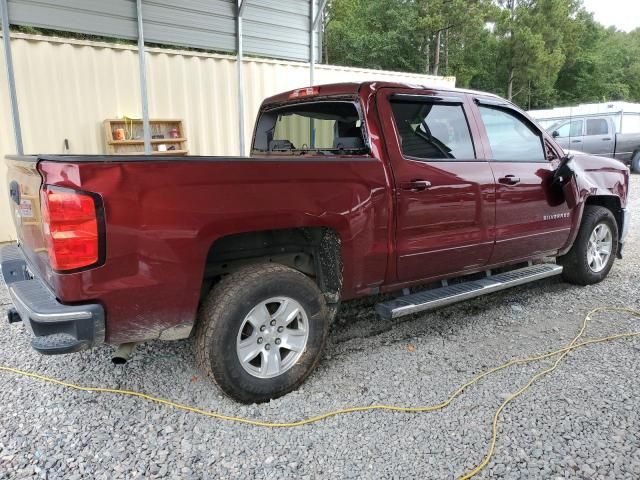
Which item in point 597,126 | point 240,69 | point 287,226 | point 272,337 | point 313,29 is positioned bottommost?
point 272,337

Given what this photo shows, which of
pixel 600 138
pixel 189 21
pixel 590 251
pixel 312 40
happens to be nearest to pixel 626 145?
pixel 600 138

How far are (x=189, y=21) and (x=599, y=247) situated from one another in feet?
20.1

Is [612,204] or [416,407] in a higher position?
[612,204]

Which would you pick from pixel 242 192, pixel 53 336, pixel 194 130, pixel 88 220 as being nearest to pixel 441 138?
pixel 242 192

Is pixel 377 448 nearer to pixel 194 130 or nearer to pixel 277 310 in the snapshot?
pixel 277 310

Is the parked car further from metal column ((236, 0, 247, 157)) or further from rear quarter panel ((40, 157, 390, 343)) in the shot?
rear quarter panel ((40, 157, 390, 343))

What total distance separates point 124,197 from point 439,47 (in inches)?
1136

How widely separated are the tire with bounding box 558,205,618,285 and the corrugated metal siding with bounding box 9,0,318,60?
5473 mm

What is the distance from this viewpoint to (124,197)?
89.9 inches

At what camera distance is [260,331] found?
284cm

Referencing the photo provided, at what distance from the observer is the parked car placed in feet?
49.5

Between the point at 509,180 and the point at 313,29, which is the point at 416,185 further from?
the point at 313,29

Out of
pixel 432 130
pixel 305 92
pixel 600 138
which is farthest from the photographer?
pixel 600 138

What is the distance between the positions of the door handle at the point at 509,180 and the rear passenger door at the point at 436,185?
0.13 meters
